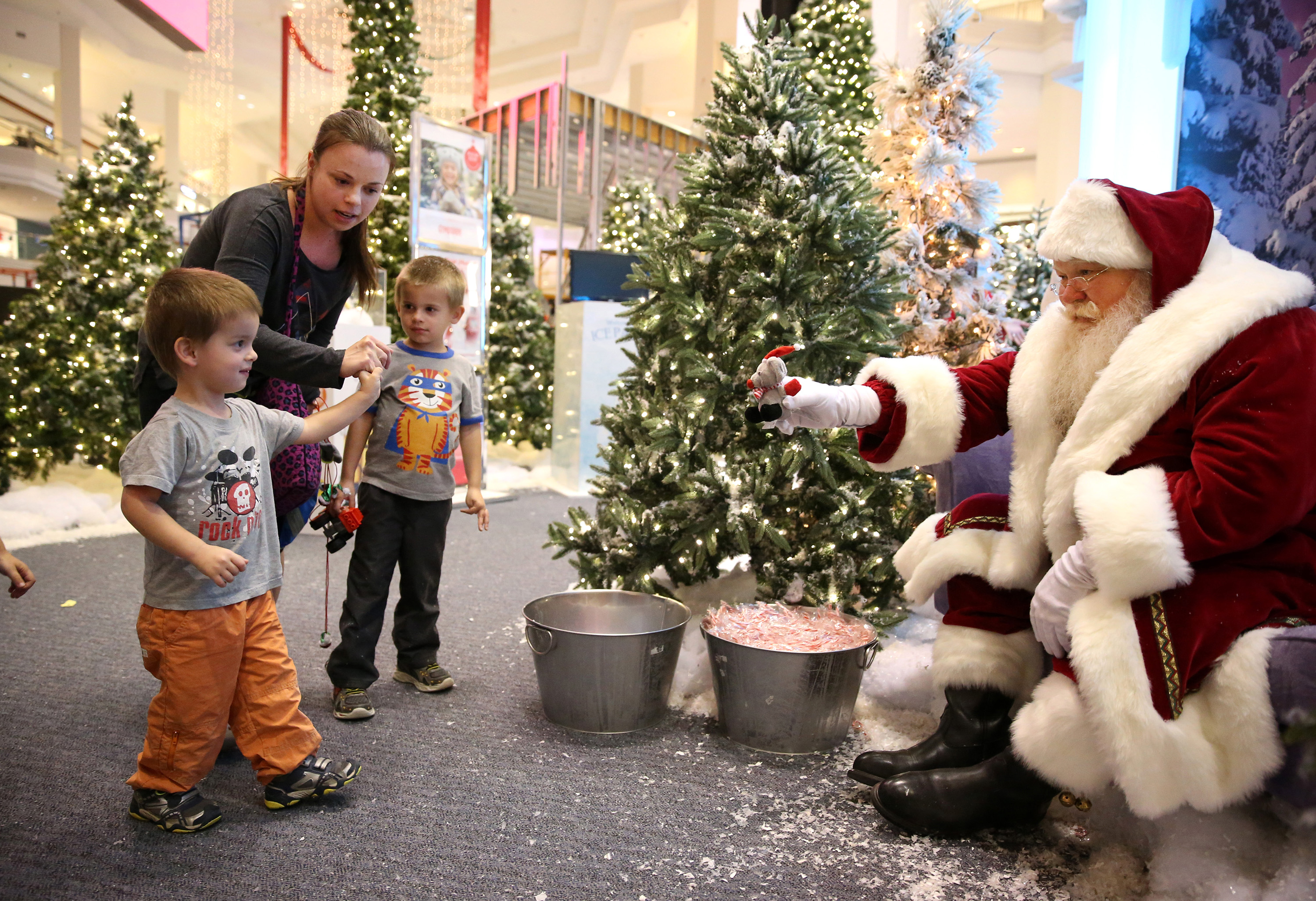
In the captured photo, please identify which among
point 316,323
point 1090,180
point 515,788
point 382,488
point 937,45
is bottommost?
point 515,788

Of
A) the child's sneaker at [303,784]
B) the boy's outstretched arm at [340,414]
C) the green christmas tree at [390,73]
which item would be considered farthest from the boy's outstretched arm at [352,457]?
the green christmas tree at [390,73]

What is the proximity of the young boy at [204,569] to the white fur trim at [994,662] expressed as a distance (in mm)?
1468

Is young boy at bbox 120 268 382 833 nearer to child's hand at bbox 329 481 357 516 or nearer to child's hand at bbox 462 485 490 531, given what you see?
child's hand at bbox 329 481 357 516

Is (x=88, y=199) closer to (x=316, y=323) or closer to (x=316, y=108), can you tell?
(x=316, y=323)

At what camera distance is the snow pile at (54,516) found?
14.9ft

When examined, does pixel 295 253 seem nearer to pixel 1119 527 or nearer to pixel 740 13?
pixel 1119 527

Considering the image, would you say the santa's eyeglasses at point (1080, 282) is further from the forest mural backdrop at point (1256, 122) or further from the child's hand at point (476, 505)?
the child's hand at point (476, 505)

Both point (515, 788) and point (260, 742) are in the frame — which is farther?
point (515, 788)

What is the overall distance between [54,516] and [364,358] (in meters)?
3.94

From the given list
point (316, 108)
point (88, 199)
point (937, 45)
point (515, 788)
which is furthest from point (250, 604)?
point (316, 108)

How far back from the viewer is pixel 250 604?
1835 millimetres

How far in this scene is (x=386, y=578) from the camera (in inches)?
101

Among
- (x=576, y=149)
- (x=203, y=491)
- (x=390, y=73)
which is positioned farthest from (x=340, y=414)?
(x=576, y=149)

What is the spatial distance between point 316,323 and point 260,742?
1.12 metres
